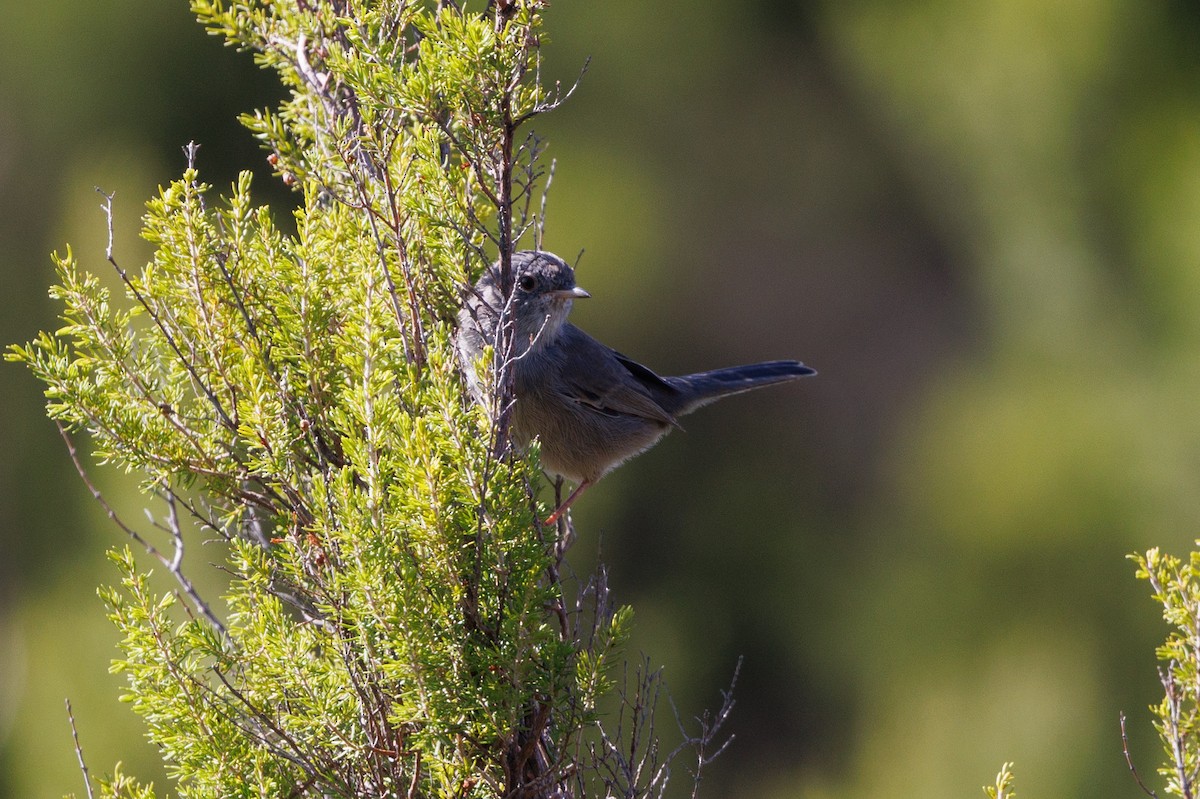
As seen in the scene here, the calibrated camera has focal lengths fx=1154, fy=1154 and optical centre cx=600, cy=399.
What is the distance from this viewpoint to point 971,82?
802cm

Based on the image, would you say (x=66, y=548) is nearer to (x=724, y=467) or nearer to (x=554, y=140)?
(x=554, y=140)

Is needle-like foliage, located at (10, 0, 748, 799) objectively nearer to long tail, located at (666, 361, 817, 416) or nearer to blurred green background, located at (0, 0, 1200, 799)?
long tail, located at (666, 361, 817, 416)

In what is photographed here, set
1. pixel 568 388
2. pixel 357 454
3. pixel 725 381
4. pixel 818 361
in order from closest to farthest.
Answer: pixel 357 454, pixel 568 388, pixel 725 381, pixel 818 361

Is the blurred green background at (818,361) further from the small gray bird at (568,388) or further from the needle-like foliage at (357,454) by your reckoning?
the needle-like foliage at (357,454)

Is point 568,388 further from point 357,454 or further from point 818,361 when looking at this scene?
point 818,361

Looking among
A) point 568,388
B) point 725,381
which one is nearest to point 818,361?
point 725,381

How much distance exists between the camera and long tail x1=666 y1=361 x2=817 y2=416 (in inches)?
198

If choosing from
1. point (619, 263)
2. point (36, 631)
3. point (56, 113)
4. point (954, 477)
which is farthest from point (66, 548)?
point (954, 477)

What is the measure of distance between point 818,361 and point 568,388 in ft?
40.5

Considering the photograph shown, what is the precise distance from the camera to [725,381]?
5.14 m

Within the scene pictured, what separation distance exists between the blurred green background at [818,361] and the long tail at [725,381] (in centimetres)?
301

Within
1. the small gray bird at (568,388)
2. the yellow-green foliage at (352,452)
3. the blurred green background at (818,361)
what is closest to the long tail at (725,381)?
the small gray bird at (568,388)

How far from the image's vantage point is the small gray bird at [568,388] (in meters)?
3.79

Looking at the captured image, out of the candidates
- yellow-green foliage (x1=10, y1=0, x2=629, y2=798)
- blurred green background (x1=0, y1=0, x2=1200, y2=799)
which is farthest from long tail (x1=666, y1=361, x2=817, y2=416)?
blurred green background (x1=0, y1=0, x2=1200, y2=799)
